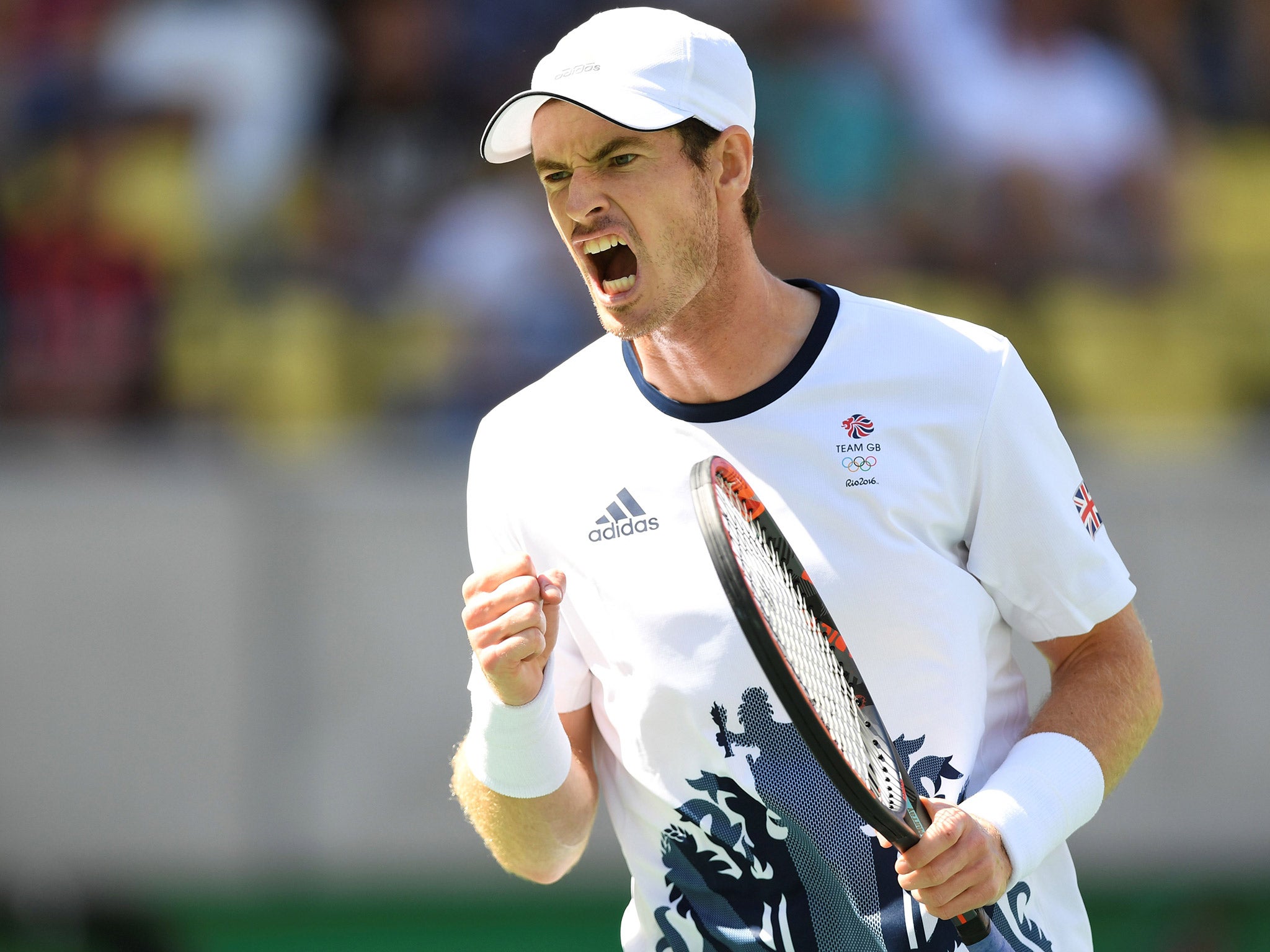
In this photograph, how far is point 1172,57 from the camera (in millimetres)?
7551

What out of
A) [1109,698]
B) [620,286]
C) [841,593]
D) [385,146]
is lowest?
[1109,698]

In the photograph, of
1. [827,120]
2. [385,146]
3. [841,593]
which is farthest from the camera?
[385,146]

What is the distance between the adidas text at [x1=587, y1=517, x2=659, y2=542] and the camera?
2.79 meters

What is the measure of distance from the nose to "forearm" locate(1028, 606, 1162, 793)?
1079 mm

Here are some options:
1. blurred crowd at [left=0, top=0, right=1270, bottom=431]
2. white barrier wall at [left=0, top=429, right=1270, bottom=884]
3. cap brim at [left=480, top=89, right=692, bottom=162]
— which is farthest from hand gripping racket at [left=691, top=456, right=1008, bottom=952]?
blurred crowd at [left=0, top=0, right=1270, bottom=431]

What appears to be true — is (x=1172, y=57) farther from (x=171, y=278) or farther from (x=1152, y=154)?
(x=171, y=278)

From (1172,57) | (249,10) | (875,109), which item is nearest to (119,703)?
(249,10)

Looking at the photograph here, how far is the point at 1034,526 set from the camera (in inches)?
106

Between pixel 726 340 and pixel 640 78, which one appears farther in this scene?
pixel 726 340

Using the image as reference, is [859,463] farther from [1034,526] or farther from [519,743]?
[519,743]

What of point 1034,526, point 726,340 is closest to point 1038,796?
point 1034,526

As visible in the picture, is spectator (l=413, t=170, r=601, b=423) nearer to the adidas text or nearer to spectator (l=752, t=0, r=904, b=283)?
spectator (l=752, t=0, r=904, b=283)

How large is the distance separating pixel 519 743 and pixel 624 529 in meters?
0.39

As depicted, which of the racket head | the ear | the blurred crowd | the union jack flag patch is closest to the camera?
the racket head
